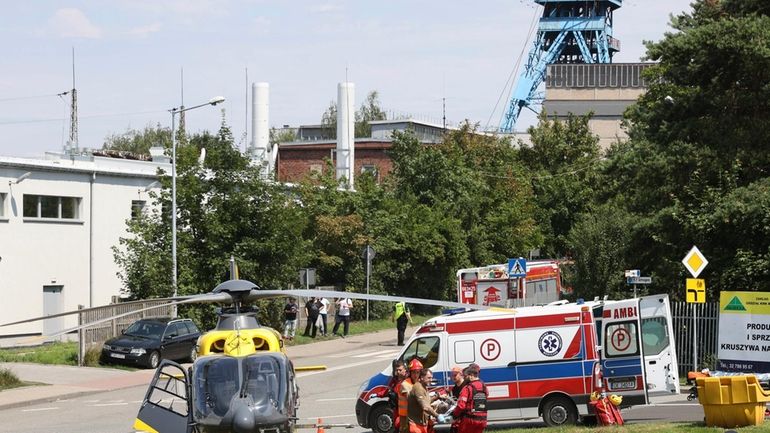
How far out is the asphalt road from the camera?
21.6 metres

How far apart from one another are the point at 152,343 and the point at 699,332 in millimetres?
15715

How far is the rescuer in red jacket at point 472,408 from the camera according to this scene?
51.1 feet

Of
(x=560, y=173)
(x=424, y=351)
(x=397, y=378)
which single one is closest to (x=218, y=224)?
(x=424, y=351)

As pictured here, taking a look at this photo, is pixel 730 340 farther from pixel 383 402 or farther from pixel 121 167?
pixel 121 167

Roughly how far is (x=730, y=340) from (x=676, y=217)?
399 inches

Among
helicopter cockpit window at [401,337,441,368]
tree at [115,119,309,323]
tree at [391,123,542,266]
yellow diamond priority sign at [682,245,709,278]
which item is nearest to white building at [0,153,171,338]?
tree at [115,119,309,323]

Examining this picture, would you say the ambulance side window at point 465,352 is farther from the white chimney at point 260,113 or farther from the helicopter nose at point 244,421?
the white chimney at point 260,113

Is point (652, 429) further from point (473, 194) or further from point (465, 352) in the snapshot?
point (473, 194)

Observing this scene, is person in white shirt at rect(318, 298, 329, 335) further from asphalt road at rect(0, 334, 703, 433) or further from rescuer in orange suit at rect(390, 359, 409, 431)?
rescuer in orange suit at rect(390, 359, 409, 431)

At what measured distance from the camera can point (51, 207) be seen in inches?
1785

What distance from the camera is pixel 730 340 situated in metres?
22.3

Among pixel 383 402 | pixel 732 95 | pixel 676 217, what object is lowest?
pixel 383 402

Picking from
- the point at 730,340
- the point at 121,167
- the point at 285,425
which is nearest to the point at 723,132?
the point at 730,340

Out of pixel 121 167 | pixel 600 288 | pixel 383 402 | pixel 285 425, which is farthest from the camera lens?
pixel 121 167
